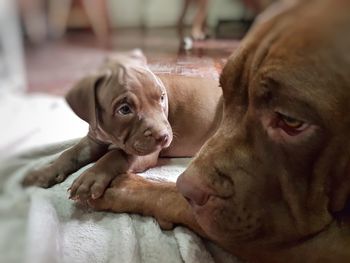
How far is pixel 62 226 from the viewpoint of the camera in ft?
3.20

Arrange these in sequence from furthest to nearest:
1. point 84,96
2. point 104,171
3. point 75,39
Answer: point 104,171, point 84,96, point 75,39

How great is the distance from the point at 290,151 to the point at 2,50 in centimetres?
52

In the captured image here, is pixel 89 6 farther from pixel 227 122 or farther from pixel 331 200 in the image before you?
pixel 331 200

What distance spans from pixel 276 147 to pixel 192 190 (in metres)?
0.16

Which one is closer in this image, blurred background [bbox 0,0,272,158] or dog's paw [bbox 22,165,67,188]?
blurred background [bbox 0,0,272,158]

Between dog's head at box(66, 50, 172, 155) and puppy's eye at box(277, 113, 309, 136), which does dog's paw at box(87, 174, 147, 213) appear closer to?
dog's head at box(66, 50, 172, 155)

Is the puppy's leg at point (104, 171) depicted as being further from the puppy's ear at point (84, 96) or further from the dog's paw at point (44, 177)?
the puppy's ear at point (84, 96)

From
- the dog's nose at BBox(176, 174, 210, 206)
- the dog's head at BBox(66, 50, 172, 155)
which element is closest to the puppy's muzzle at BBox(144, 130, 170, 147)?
the dog's head at BBox(66, 50, 172, 155)

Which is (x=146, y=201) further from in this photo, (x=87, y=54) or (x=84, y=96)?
(x=87, y=54)

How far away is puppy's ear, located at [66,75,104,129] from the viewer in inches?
26.1

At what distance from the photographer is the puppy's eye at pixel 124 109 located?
2.80ft

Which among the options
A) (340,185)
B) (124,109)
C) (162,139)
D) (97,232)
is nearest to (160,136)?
(162,139)

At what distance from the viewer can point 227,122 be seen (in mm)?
920

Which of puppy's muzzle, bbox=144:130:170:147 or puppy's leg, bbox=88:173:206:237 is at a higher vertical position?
puppy's muzzle, bbox=144:130:170:147
